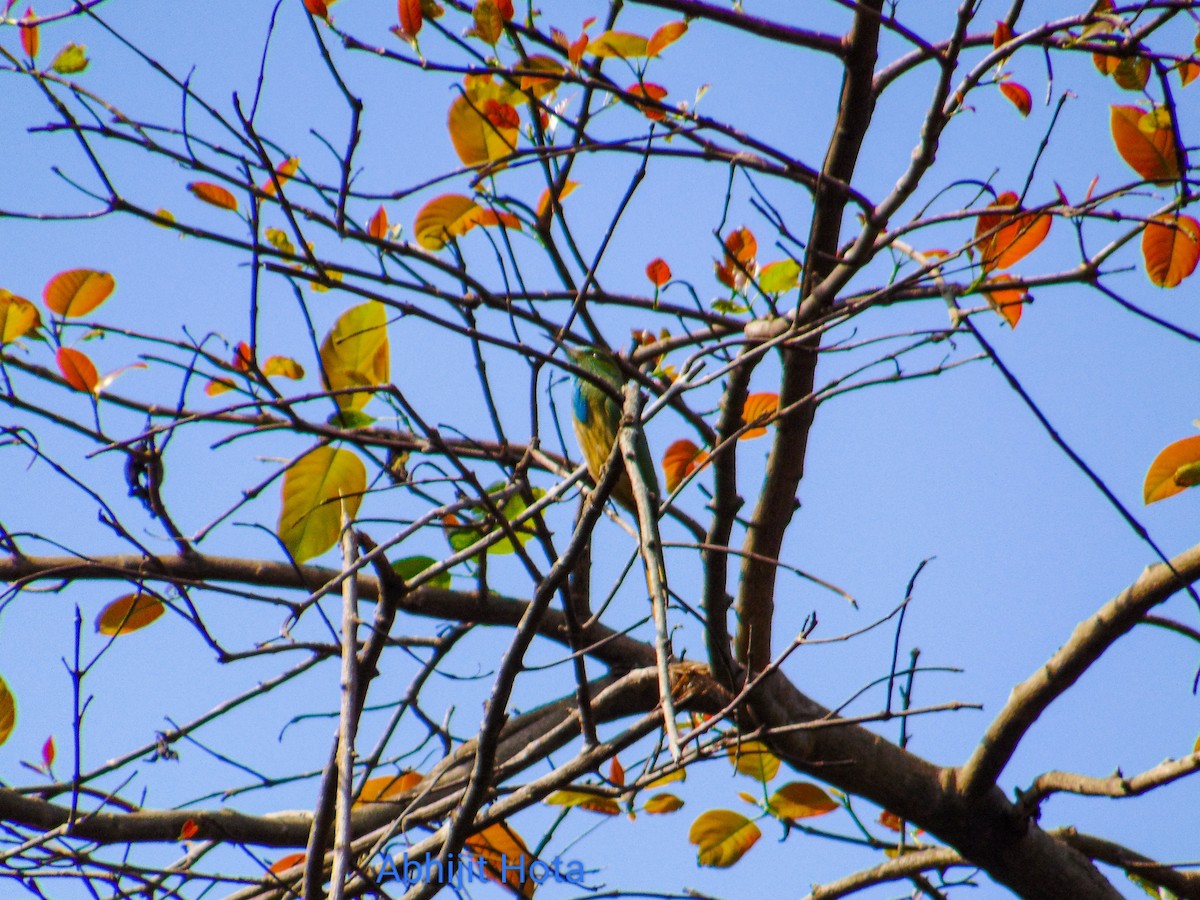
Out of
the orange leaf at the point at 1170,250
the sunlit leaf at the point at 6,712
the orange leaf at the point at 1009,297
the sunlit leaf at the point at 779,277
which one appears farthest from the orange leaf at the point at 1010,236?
the sunlit leaf at the point at 6,712

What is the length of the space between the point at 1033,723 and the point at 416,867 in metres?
1.21

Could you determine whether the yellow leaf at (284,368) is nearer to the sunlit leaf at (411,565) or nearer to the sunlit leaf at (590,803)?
the sunlit leaf at (411,565)

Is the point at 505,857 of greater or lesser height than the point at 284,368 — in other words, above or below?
below

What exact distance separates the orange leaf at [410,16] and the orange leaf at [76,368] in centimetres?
87

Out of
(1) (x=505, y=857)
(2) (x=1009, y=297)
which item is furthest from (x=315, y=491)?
(2) (x=1009, y=297)

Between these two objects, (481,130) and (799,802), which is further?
(799,802)

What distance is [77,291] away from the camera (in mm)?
2078

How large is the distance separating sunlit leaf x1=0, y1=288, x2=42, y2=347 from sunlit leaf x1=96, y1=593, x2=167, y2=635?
0.54 meters

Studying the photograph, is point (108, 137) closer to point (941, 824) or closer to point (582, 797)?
point (582, 797)

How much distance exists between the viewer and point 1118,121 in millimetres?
1767

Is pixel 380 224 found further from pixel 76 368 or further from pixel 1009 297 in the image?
pixel 1009 297

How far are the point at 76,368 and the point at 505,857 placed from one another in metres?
1.22

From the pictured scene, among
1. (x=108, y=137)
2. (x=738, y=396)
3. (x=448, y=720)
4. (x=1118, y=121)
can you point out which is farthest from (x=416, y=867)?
(x=1118, y=121)

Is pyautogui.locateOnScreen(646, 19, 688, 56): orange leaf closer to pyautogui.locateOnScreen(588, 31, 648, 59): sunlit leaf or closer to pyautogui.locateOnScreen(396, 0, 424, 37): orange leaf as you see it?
pyautogui.locateOnScreen(588, 31, 648, 59): sunlit leaf
